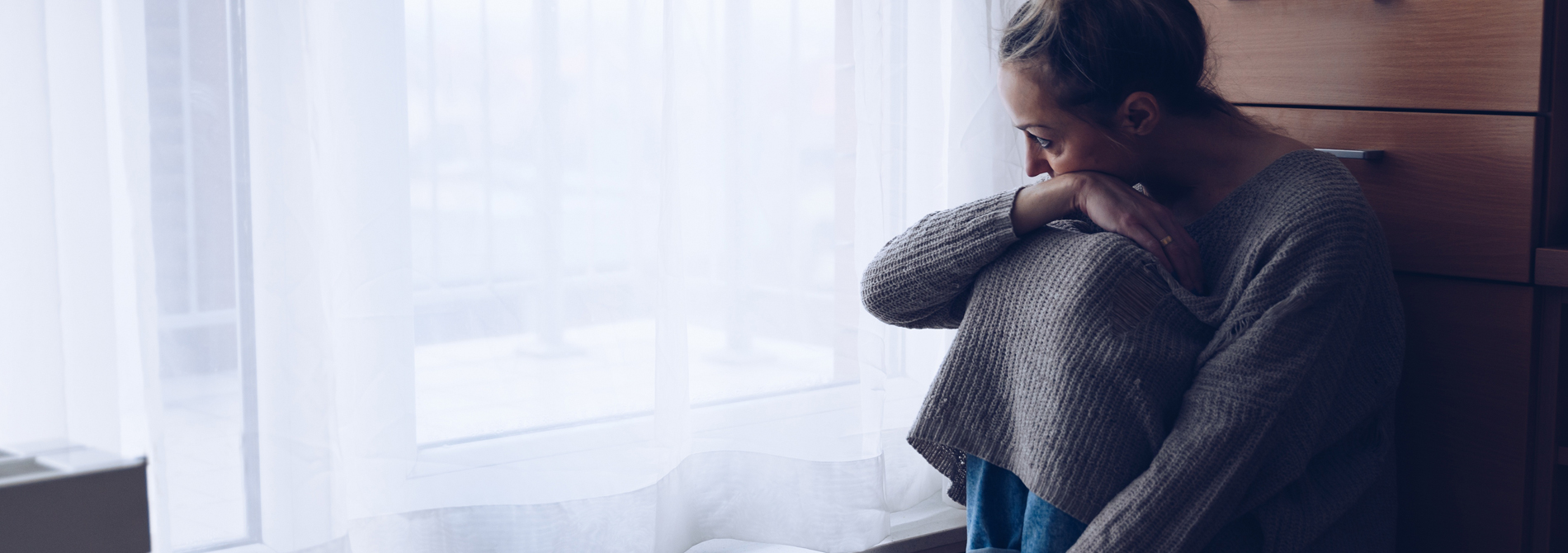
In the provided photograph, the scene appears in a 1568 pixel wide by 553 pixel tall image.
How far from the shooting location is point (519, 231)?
122cm

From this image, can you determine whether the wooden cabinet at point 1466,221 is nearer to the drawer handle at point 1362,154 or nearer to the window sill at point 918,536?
the drawer handle at point 1362,154

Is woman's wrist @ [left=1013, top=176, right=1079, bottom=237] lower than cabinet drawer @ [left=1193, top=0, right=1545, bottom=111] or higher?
lower

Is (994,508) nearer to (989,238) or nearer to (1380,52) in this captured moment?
(989,238)

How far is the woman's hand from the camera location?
952 millimetres

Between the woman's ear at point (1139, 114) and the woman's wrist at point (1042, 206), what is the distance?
8 cm

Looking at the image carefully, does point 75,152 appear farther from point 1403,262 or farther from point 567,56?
point 1403,262

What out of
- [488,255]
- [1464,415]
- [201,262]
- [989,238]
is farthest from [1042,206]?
[201,262]

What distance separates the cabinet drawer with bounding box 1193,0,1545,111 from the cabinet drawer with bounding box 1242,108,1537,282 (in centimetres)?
2

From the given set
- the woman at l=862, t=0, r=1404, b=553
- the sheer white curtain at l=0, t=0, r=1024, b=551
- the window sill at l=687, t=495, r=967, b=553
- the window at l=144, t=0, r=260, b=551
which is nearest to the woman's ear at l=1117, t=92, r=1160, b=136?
the woman at l=862, t=0, r=1404, b=553

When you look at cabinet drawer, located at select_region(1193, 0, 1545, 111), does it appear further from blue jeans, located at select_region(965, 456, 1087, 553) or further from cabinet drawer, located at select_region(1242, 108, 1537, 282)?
blue jeans, located at select_region(965, 456, 1087, 553)

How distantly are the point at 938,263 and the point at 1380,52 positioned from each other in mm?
501

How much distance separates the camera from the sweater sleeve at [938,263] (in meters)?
0.99

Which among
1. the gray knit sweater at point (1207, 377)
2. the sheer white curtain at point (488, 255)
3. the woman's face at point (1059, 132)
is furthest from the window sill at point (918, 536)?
the woman's face at point (1059, 132)

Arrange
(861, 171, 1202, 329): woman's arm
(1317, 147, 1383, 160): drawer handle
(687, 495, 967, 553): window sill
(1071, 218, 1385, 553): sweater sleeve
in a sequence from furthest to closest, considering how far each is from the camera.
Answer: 1. (687, 495, 967, 553): window sill
2. (1317, 147, 1383, 160): drawer handle
3. (861, 171, 1202, 329): woman's arm
4. (1071, 218, 1385, 553): sweater sleeve
